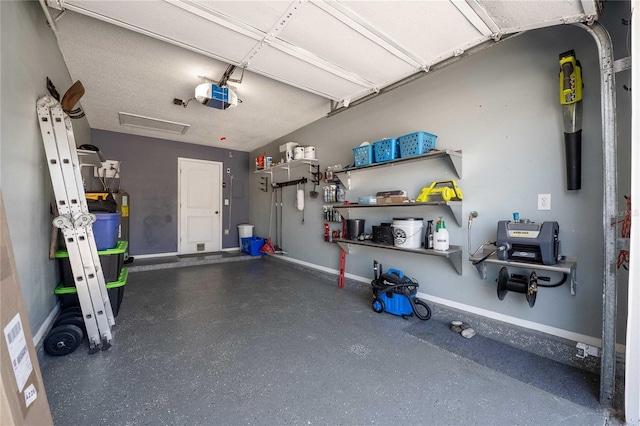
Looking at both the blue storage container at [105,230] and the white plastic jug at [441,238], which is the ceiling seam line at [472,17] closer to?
the white plastic jug at [441,238]

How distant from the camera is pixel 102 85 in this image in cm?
320

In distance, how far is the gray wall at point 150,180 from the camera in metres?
5.20

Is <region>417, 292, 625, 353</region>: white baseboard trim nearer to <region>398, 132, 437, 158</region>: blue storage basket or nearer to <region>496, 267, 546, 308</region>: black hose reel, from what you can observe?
<region>496, 267, 546, 308</region>: black hose reel

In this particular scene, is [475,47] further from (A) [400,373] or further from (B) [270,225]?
(B) [270,225]

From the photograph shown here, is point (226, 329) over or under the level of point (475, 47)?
under

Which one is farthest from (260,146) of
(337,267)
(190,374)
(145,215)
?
(190,374)

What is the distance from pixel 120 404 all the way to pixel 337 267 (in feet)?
9.28

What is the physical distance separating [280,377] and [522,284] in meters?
1.88

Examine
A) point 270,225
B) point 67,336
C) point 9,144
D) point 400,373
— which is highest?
point 9,144

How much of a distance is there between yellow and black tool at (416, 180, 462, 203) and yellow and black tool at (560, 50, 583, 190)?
0.76 m

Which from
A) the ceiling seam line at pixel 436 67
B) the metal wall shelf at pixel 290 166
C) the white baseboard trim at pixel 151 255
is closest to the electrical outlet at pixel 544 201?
the ceiling seam line at pixel 436 67

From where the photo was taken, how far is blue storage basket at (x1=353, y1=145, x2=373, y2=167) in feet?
Answer: 9.91

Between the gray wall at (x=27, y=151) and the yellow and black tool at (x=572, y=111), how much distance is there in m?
3.42

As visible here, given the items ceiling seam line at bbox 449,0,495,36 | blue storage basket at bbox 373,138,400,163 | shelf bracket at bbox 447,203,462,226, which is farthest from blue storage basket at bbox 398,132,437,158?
ceiling seam line at bbox 449,0,495,36
